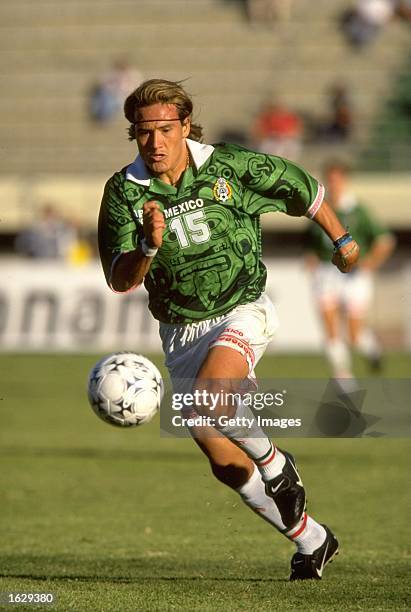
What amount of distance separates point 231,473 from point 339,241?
122cm

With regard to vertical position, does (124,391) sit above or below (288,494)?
above

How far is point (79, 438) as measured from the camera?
12938mm

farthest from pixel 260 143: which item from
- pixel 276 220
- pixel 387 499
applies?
pixel 387 499

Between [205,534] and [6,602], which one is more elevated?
[6,602]

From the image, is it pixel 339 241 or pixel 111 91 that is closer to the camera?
pixel 339 241

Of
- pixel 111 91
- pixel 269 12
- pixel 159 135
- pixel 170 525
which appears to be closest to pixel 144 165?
pixel 159 135

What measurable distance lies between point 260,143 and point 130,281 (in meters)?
20.4

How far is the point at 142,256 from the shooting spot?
5383mm

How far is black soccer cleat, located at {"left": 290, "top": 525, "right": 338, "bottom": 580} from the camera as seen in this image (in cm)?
604

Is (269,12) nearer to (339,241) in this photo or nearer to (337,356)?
(337,356)

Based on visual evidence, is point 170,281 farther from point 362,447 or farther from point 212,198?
point 362,447

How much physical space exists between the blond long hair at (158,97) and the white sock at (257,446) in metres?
1.37

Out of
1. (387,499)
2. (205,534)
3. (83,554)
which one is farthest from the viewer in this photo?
(387,499)

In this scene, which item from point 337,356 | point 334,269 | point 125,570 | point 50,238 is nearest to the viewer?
point 125,570
